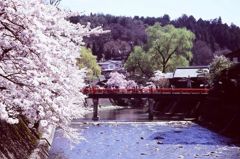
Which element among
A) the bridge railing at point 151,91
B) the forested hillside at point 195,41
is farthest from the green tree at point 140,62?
the forested hillside at point 195,41

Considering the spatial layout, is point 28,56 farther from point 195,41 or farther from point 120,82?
point 195,41

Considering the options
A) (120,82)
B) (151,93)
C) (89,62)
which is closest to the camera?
(151,93)

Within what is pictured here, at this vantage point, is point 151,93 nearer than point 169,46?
Yes

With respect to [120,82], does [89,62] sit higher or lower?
higher

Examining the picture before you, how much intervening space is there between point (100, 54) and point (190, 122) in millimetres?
100102

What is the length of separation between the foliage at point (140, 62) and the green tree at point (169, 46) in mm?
1597

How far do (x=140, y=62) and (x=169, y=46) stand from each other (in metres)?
8.06

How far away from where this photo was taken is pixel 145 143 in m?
33.2

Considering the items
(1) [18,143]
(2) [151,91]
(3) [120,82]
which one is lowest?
(3) [120,82]

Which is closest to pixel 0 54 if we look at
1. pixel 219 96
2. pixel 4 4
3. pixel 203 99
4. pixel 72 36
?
pixel 4 4

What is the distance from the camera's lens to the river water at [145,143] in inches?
1083

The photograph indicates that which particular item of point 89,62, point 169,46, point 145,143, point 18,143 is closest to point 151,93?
point 145,143

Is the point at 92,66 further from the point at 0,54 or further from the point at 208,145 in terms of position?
the point at 0,54

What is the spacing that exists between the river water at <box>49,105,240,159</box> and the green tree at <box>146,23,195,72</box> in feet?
106
